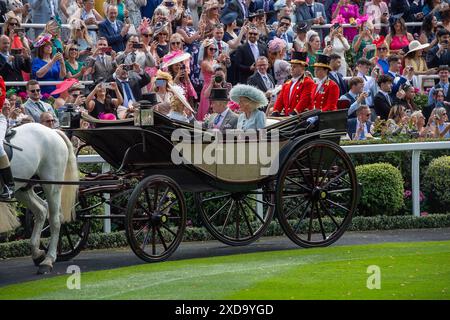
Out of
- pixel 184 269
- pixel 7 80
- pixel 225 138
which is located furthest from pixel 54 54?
pixel 184 269

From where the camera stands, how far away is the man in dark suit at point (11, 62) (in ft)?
61.6

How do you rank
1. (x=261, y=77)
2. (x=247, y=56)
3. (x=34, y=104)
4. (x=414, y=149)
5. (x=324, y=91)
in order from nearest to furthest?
(x=324, y=91) < (x=34, y=104) < (x=414, y=149) < (x=261, y=77) < (x=247, y=56)

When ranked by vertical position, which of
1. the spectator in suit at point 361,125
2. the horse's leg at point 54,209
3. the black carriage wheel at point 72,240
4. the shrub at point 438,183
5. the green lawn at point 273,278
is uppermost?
the spectator in suit at point 361,125

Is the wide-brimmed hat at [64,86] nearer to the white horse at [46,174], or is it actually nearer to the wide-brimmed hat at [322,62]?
the wide-brimmed hat at [322,62]

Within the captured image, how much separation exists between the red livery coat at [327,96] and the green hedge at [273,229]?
1.83 metres

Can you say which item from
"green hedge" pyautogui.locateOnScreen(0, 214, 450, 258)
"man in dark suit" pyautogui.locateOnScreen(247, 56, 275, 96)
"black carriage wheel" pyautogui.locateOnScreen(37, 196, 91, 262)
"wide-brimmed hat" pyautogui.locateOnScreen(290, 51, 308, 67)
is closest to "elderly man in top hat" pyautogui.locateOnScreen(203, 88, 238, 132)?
"wide-brimmed hat" pyautogui.locateOnScreen(290, 51, 308, 67)

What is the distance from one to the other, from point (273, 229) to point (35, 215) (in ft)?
13.3

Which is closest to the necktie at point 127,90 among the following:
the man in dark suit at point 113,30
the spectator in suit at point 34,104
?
the man in dark suit at point 113,30

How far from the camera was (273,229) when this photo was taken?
667 inches

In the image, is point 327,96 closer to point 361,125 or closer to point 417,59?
point 361,125

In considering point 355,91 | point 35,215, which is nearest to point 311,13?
point 355,91

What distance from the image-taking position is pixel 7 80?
748 inches

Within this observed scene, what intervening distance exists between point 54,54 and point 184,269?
24.0 ft
